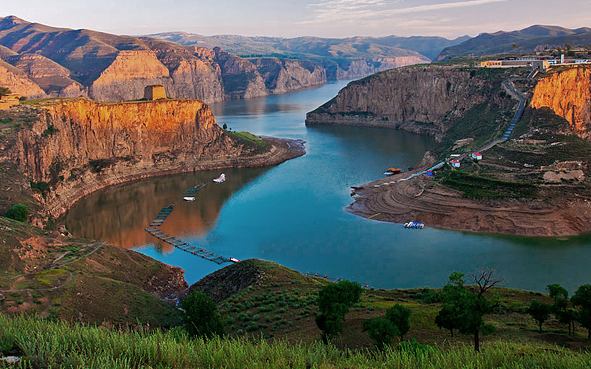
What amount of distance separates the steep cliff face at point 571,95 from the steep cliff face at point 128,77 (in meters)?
105

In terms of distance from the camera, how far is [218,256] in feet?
135

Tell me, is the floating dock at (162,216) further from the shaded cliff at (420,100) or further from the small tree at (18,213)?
the shaded cliff at (420,100)

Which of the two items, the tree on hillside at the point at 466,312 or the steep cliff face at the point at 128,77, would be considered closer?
the tree on hillside at the point at 466,312

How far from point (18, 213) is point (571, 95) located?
70.5m

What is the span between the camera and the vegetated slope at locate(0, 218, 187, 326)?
23.9 metres

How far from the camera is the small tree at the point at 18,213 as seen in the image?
39062 millimetres

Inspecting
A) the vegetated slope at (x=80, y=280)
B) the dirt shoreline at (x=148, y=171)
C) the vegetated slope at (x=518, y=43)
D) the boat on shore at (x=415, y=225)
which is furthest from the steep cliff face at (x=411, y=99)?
the vegetated slope at (x=80, y=280)

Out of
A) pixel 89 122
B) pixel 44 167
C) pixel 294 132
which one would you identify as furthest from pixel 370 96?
pixel 44 167

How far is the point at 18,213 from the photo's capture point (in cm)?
3931

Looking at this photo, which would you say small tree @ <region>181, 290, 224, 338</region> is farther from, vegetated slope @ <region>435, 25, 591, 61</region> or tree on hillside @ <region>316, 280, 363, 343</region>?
vegetated slope @ <region>435, 25, 591, 61</region>

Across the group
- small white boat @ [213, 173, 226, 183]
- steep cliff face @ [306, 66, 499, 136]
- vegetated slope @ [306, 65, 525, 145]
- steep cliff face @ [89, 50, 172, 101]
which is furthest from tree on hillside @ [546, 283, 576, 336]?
steep cliff face @ [89, 50, 172, 101]

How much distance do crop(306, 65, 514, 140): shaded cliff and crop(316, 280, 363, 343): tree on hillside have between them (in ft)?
183

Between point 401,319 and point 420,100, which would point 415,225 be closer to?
point 401,319

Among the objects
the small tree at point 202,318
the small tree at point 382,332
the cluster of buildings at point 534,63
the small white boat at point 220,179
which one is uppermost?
the cluster of buildings at point 534,63
